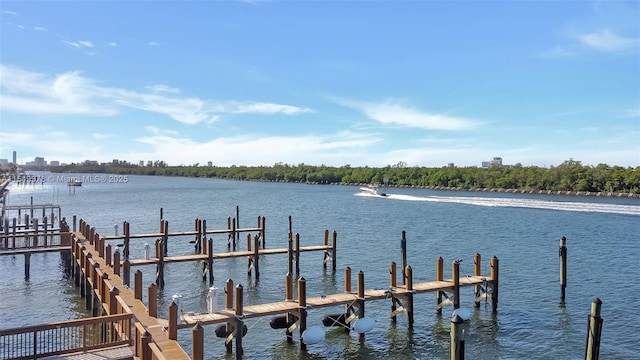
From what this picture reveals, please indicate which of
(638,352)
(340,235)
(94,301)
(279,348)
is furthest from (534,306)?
(340,235)

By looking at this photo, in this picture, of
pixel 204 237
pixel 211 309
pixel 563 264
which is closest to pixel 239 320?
pixel 211 309

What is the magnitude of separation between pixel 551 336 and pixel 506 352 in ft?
9.63

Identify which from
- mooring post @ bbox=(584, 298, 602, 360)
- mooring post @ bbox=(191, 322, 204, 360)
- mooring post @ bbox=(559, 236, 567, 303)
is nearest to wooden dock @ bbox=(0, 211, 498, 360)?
mooring post @ bbox=(191, 322, 204, 360)

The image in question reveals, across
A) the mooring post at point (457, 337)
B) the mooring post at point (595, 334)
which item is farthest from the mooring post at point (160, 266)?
the mooring post at point (595, 334)

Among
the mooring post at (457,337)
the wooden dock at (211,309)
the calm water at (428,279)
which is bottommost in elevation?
the calm water at (428,279)

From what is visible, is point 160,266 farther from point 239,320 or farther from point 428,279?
point 428,279

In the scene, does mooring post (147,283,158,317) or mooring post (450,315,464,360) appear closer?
mooring post (450,315,464,360)

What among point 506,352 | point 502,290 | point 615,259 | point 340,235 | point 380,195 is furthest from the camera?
point 380,195

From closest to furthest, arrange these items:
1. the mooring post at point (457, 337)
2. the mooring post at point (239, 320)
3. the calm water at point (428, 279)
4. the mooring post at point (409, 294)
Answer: the mooring post at point (457, 337) → the mooring post at point (239, 320) → the calm water at point (428, 279) → the mooring post at point (409, 294)

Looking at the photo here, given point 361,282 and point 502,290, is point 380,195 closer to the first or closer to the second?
point 502,290

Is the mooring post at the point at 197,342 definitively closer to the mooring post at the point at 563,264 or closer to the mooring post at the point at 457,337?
the mooring post at the point at 457,337

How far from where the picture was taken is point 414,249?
128 ft

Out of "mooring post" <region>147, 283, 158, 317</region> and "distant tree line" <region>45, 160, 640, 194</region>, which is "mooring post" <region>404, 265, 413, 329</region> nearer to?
"mooring post" <region>147, 283, 158, 317</region>

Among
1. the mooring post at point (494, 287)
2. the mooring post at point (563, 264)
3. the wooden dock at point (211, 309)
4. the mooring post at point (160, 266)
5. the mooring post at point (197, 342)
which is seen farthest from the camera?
the mooring post at point (160, 266)
